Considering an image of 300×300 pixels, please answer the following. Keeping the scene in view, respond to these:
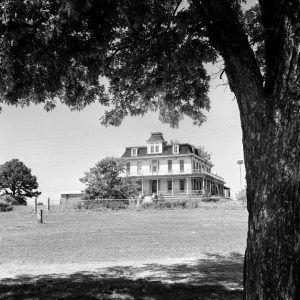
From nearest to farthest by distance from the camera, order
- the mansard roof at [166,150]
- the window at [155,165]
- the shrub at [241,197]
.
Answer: the shrub at [241,197] < the window at [155,165] < the mansard roof at [166,150]

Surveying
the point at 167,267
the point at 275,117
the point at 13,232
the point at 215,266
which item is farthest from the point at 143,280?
the point at 13,232

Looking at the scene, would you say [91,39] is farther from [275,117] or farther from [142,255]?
[142,255]

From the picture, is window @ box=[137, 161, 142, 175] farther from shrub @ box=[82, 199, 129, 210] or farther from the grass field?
the grass field

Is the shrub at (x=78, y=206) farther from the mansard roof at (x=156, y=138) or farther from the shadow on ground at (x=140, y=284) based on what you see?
the mansard roof at (x=156, y=138)

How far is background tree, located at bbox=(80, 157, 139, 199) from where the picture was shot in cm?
3953

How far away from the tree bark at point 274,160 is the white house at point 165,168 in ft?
195

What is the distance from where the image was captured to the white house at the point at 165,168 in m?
65.1

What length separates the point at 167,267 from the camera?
10.6 metres

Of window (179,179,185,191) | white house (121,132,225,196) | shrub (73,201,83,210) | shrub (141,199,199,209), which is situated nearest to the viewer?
shrub (141,199,199,209)

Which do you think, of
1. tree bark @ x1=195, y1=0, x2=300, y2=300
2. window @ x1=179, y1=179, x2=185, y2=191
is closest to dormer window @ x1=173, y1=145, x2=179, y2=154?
window @ x1=179, y1=179, x2=185, y2=191

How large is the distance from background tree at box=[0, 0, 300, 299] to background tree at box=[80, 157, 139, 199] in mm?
30386

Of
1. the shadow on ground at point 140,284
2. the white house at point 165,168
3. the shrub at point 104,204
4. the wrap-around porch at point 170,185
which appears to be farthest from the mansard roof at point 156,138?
the shadow on ground at point 140,284

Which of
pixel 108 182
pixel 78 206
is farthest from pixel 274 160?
pixel 108 182

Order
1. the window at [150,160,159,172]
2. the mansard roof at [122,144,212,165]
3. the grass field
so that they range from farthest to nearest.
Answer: the mansard roof at [122,144,212,165], the window at [150,160,159,172], the grass field
